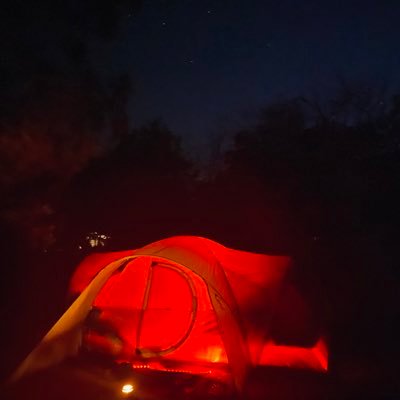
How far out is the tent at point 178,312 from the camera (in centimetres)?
537

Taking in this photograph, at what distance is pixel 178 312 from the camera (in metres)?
6.02

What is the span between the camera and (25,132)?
30.8 feet

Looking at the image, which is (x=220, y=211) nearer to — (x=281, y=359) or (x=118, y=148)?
(x=118, y=148)

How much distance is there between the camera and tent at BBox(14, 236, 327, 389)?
211 inches

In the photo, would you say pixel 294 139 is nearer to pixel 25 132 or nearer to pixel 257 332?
pixel 25 132

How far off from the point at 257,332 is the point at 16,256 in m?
6.48

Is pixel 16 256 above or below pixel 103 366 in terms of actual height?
above

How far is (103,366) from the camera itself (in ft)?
17.9

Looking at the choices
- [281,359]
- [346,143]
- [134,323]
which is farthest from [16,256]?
[346,143]

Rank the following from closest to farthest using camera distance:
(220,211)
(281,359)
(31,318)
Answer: (281,359) < (31,318) < (220,211)

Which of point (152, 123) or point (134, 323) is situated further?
point (152, 123)

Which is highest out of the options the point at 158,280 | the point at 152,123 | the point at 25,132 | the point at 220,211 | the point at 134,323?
the point at 152,123

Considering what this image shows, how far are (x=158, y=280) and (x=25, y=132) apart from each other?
5.25 metres

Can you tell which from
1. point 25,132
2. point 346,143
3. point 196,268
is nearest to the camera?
point 196,268
